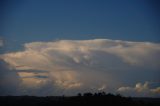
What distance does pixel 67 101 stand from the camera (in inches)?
3014

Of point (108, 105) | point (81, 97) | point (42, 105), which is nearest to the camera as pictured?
A: point (108, 105)

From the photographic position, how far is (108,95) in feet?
251

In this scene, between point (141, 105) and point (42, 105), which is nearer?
point (141, 105)

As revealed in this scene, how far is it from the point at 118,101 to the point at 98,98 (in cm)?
451

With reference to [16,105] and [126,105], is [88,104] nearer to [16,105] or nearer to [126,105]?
[126,105]

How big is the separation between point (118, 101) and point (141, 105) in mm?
5551

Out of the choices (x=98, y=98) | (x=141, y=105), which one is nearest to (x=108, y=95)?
(x=98, y=98)

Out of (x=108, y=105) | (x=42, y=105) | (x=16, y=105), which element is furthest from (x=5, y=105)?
(x=108, y=105)

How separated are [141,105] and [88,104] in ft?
40.4

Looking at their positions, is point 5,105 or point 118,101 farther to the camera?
point 5,105

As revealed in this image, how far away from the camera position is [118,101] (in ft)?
246

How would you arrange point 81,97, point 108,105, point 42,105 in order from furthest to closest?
point 42,105 < point 81,97 < point 108,105

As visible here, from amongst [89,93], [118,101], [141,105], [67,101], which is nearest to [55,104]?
[67,101]

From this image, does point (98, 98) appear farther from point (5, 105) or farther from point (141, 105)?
point (5, 105)
